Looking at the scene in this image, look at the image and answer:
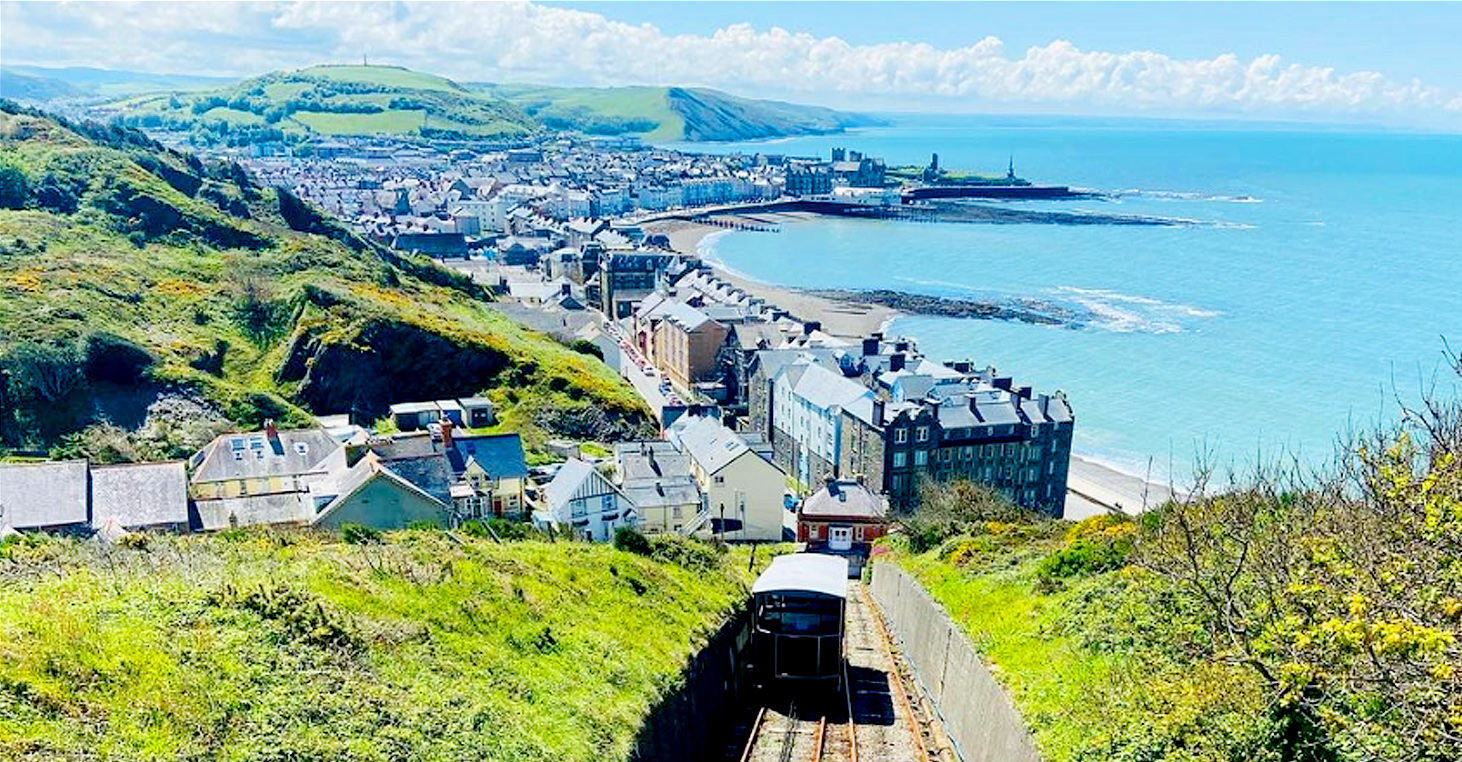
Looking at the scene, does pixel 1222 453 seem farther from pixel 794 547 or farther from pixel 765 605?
pixel 765 605

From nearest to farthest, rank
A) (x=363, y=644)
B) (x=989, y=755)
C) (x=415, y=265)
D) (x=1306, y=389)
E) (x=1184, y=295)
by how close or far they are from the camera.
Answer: (x=363, y=644) → (x=989, y=755) → (x=1306, y=389) → (x=415, y=265) → (x=1184, y=295)

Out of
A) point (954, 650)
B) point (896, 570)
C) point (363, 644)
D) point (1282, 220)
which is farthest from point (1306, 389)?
point (1282, 220)

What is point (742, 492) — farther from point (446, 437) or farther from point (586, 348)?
point (586, 348)

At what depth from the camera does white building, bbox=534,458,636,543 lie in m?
37.4

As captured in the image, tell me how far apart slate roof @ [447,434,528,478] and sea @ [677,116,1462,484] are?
89.0ft

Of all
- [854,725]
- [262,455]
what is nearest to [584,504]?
[262,455]

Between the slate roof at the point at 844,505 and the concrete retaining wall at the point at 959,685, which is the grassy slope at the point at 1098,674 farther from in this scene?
the slate roof at the point at 844,505

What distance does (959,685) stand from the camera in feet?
61.8

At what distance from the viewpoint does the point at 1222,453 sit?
58688 millimetres

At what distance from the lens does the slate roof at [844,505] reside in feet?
141

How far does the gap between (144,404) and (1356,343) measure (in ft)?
307

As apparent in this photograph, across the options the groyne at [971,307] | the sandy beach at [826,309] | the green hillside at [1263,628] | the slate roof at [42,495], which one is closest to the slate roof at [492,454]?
the slate roof at [42,495]

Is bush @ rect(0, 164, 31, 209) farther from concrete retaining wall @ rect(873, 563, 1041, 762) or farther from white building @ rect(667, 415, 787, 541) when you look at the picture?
concrete retaining wall @ rect(873, 563, 1041, 762)

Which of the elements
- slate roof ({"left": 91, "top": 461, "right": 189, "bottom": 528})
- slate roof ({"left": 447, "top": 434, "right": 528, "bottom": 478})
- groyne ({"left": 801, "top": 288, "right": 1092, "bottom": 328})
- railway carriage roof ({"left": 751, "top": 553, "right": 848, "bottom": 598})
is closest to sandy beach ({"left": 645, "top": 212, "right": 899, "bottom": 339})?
groyne ({"left": 801, "top": 288, "right": 1092, "bottom": 328})
